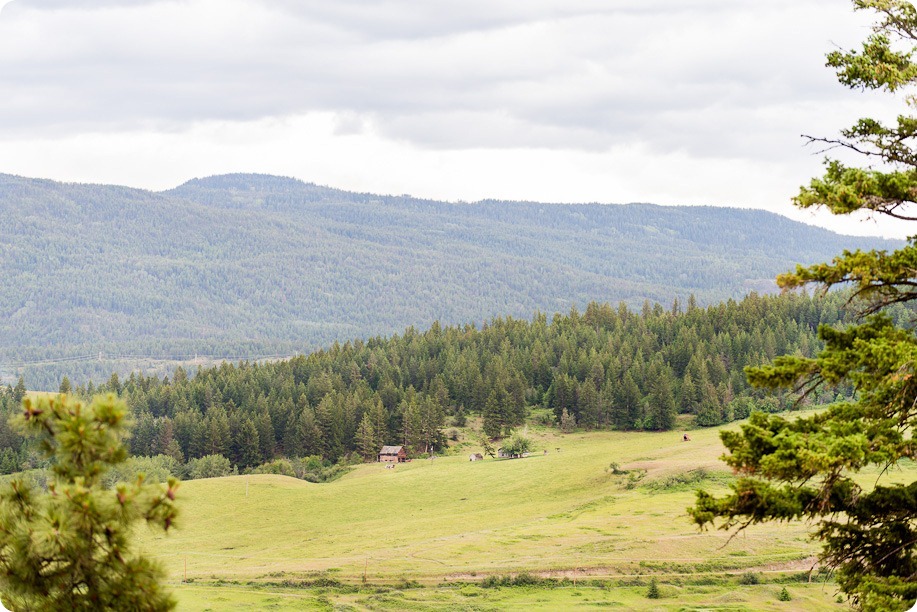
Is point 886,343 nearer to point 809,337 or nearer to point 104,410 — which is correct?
point 104,410

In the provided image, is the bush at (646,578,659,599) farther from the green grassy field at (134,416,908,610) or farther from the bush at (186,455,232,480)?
the bush at (186,455,232,480)

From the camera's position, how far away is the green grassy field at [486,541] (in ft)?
182

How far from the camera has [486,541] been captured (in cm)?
7100

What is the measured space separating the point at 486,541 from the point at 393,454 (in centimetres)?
6941

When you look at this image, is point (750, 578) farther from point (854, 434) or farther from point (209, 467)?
point (209, 467)

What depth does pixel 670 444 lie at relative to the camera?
375ft

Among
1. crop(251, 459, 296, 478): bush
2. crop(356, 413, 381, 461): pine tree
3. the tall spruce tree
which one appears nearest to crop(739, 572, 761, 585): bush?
the tall spruce tree

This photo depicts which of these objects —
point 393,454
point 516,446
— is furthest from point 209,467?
point 516,446

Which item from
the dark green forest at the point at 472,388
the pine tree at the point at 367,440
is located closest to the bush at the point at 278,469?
the dark green forest at the point at 472,388

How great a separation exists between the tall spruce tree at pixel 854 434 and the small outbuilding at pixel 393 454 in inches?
4718

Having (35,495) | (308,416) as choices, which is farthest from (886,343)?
(308,416)

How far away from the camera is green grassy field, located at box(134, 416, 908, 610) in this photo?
55562 millimetres

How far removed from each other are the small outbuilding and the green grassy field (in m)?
22.5

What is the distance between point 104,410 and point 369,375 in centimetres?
16622
